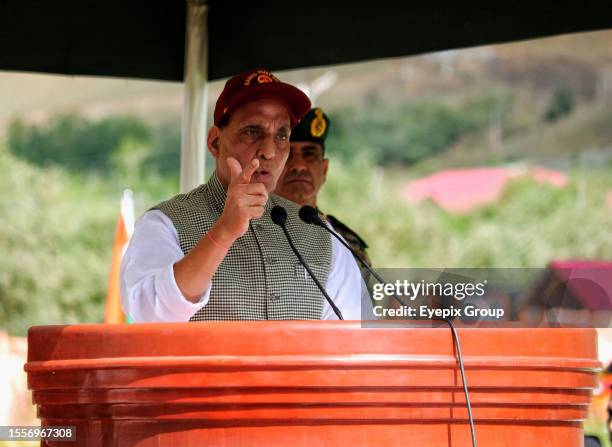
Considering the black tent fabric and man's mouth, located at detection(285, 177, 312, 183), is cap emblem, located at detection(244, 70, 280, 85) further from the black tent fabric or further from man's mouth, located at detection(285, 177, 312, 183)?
man's mouth, located at detection(285, 177, 312, 183)

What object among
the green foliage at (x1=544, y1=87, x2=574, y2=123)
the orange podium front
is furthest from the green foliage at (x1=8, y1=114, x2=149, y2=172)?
the orange podium front

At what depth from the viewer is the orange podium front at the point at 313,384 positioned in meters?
1.88

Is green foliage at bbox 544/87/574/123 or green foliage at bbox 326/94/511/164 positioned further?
green foliage at bbox 544/87/574/123

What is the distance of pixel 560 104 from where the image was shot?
29391 millimetres

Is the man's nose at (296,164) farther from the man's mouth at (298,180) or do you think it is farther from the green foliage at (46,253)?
the green foliage at (46,253)

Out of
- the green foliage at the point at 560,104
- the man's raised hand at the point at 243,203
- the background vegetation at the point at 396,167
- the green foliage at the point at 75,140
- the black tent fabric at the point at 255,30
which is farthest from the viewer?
the green foliage at the point at 560,104

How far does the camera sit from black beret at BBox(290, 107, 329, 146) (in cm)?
430

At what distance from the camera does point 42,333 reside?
6.59ft

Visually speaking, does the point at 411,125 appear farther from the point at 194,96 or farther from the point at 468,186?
the point at 194,96

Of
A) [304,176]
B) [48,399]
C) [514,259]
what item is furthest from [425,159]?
[48,399]

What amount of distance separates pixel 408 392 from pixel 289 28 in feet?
7.75

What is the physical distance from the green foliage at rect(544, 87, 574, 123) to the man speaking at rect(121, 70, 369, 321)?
2692 cm

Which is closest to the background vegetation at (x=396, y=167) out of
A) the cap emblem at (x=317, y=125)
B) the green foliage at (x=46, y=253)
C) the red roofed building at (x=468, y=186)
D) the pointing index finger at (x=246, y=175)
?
the green foliage at (x=46, y=253)

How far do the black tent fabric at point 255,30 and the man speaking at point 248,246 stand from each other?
1169 millimetres
